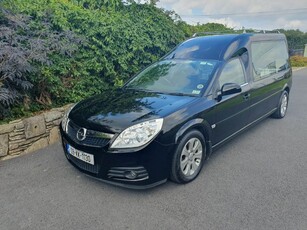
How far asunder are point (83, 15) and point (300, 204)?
4.91 metres

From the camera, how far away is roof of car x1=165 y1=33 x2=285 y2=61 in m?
3.82

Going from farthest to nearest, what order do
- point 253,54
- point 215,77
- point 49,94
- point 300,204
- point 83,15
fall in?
point 83,15
point 49,94
point 253,54
point 215,77
point 300,204

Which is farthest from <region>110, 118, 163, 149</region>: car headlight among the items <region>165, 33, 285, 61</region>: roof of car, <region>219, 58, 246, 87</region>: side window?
<region>165, 33, 285, 61</region>: roof of car

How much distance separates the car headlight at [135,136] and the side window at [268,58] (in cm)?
242

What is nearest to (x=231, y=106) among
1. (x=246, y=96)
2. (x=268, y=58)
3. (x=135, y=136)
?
(x=246, y=96)

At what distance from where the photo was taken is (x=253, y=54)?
4301 millimetres

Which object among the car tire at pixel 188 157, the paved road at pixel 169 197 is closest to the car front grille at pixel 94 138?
the paved road at pixel 169 197

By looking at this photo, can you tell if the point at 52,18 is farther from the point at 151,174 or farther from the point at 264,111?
the point at 264,111

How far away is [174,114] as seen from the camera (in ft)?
9.39

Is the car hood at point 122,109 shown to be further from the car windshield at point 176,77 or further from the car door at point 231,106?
the car door at point 231,106

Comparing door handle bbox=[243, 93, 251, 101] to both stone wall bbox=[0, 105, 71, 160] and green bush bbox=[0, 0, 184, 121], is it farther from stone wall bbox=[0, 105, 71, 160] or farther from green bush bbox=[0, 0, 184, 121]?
stone wall bbox=[0, 105, 71, 160]

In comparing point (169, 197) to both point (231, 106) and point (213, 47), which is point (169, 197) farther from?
point (213, 47)

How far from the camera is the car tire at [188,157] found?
2900 mm

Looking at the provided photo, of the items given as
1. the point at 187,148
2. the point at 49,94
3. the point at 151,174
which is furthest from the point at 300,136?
the point at 49,94
